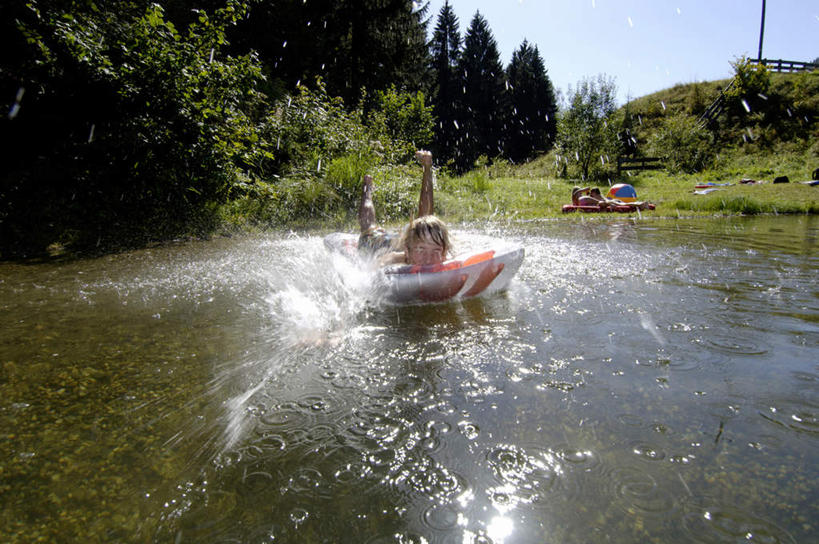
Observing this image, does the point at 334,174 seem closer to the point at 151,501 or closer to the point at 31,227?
the point at 31,227

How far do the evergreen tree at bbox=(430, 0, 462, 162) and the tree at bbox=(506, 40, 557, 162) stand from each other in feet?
21.6

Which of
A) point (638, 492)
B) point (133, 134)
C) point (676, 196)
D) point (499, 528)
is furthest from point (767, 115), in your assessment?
point (499, 528)

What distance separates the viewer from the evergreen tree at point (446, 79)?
41.3 meters

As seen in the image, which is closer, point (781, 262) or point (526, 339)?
point (526, 339)

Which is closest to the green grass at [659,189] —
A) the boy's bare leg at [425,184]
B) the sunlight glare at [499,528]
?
the boy's bare leg at [425,184]

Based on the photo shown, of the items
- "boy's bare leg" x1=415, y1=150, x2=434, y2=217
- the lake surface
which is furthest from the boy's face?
"boy's bare leg" x1=415, y1=150, x2=434, y2=217

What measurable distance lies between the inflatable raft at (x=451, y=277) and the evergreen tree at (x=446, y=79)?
35514 mm

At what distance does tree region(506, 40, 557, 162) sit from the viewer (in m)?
44.7

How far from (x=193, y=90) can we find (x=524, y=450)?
25.6ft

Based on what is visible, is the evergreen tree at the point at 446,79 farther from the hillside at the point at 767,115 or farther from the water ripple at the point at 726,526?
the water ripple at the point at 726,526

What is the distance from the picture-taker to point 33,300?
3.93m

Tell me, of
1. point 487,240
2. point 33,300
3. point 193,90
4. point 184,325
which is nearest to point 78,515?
point 184,325

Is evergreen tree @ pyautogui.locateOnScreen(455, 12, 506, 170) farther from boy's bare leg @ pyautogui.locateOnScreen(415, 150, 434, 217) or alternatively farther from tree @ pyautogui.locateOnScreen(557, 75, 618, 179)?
boy's bare leg @ pyautogui.locateOnScreen(415, 150, 434, 217)

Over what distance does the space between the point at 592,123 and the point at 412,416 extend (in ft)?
79.0
